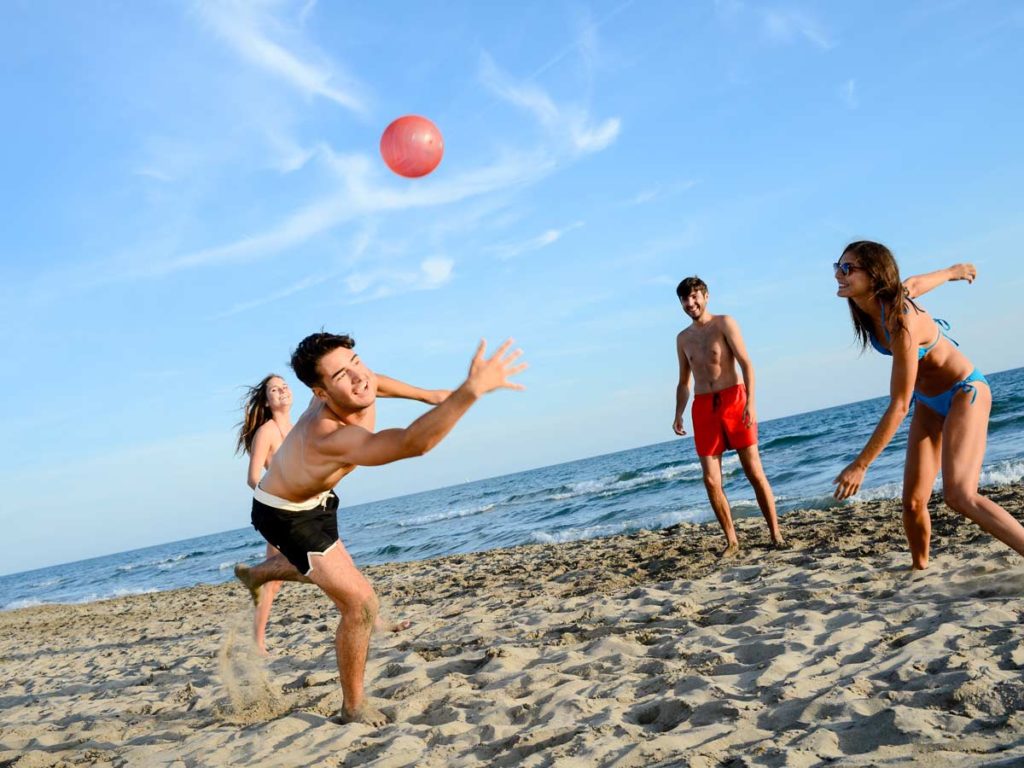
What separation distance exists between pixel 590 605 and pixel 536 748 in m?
2.51

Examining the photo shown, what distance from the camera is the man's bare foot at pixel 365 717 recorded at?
11.8ft

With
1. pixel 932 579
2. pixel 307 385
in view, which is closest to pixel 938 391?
pixel 932 579

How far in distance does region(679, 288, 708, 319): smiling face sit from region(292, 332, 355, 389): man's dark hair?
137 inches

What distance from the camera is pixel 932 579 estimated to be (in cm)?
450

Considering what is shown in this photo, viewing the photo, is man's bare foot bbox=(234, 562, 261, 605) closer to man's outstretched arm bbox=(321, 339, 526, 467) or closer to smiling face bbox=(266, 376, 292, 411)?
smiling face bbox=(266, 376, 292, 411)

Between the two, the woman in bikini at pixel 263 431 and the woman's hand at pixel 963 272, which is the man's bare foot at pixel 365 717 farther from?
the woman's hand at pixel 963 272

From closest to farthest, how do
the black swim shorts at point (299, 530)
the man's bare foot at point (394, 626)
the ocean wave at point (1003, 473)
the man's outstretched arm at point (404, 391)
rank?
the black swim shorts at point (299, 530)
the man's outstretched arm at point (404, 391)
the man's bare foot at point (394, 626)
the ocean wave at point (1003, 473)

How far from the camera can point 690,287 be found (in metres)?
6.27

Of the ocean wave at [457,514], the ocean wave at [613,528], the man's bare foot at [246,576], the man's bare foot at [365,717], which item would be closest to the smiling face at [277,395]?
the man's bare foot at [246,576]

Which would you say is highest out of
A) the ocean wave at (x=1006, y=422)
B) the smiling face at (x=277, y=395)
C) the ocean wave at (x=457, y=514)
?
the smiling face at (x=277, y=395)

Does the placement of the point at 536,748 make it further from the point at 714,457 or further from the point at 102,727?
the point at 714,457

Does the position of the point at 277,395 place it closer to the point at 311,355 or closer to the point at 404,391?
the point at 404,391

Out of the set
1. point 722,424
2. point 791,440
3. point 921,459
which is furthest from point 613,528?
point 791,440

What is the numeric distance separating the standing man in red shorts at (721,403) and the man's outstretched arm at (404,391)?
2701 mm
